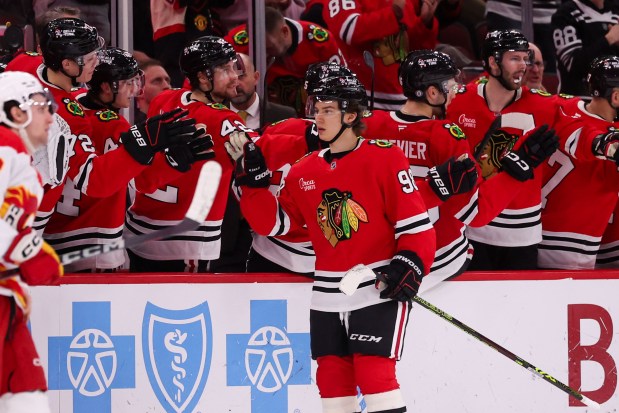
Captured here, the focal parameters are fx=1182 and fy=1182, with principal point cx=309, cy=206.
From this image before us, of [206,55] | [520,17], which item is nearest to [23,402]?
[206,55]

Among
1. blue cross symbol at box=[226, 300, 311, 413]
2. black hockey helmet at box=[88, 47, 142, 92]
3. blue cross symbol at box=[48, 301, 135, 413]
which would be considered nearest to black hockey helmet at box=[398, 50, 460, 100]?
blue cross symbol at box=[226, 300, 311, 413]

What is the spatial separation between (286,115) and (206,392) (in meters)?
1.53

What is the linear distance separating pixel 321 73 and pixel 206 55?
1.84 ft

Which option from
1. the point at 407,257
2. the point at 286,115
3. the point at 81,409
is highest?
the point at 407,257

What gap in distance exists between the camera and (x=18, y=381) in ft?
10.9

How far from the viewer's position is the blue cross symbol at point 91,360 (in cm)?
433

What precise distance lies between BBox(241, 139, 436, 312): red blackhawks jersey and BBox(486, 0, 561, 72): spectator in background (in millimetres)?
2566

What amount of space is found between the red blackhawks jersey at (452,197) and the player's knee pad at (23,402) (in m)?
1.67

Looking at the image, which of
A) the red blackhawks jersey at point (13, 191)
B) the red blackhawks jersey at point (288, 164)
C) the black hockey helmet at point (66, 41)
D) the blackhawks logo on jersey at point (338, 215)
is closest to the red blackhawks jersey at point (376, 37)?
the red blackhawks jersey at point (288, 164)

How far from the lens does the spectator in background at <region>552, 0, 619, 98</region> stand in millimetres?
6039

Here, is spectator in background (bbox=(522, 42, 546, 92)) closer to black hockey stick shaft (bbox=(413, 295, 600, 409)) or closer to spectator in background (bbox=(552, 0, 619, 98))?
spectator in background (bbox=(552, 0, 619, 98))

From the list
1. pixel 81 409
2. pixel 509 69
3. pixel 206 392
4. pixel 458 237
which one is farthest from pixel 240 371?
pixel 509 69

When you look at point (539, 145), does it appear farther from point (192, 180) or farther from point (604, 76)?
point (192, 180)

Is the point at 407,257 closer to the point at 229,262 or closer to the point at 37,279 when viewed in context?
the point at 37,279
